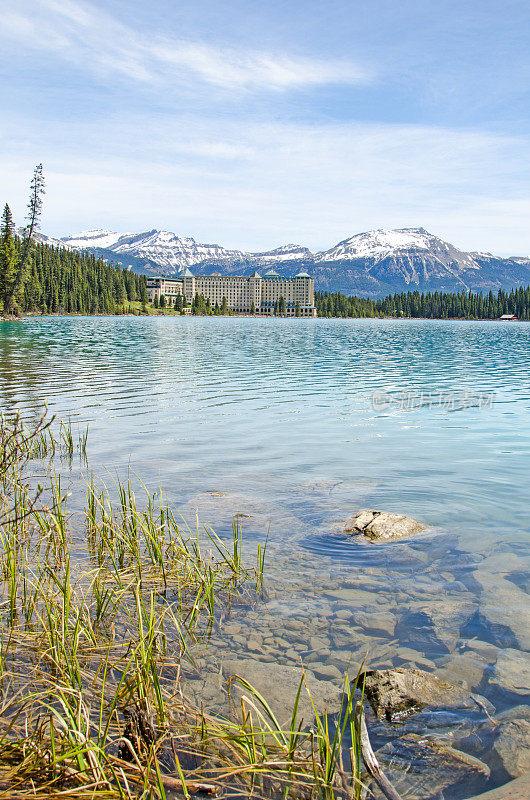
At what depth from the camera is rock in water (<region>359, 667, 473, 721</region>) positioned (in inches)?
183

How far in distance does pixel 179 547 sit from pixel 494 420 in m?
16.9

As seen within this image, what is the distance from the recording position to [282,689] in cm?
502

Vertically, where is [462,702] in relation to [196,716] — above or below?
below

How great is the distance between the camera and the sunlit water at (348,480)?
6.20 meters

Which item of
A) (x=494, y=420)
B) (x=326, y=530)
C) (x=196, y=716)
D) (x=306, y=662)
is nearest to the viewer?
(x=196, y=716)

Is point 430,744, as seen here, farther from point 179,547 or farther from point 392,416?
point 392,416

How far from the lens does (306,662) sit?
18.0 ft

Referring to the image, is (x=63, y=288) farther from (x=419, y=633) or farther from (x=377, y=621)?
(x=419, y=633)

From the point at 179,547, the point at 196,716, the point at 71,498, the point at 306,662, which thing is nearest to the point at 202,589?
the point at 179,547

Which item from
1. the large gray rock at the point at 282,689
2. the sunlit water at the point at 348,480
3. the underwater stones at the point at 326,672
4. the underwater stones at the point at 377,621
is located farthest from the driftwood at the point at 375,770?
the underwater stones at the point at 377,621

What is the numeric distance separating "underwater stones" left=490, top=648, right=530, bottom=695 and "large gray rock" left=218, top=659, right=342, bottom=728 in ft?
5.17

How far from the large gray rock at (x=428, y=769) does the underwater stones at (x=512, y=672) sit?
113cm

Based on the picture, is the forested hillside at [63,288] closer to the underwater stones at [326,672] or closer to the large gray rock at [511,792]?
the underwater stones at [326,672]

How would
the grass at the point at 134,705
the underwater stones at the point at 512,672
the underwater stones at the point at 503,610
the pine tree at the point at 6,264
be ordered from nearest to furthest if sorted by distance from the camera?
the grass at the point at 134,705, the underwater stones at the point at 512,672, the underwater stones at the point at 503,610, the pine tree at the point at 6,264
